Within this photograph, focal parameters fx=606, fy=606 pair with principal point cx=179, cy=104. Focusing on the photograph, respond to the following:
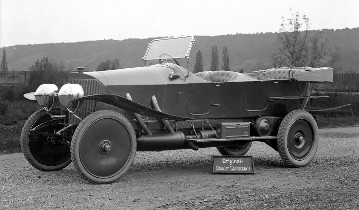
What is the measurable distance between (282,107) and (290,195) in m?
3.85

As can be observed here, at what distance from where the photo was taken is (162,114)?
9.09 metres

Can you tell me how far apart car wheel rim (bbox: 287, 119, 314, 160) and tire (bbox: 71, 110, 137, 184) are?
3432mm

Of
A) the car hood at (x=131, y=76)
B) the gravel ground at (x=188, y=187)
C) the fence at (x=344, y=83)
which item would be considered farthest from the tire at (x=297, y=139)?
the fence at (x=344, y=83)

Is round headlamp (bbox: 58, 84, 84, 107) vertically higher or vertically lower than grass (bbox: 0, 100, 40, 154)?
higher

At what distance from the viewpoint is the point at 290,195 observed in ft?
24.5

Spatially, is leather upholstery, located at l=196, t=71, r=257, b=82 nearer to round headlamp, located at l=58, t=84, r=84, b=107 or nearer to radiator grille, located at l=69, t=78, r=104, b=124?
radiator grille, located at l=69, t=78, r=104, b=124

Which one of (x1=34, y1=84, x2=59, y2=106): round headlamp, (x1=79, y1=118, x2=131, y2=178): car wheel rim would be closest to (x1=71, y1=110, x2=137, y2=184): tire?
(x1=79, y1=118, x2=131, y2=178): car wheel rim

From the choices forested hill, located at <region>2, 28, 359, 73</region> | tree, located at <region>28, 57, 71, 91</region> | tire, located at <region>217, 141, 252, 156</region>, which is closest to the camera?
tire, located at <region>217, 141, 252, 156</region>

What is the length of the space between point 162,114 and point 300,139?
120 inches

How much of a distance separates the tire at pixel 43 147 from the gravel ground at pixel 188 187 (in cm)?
16

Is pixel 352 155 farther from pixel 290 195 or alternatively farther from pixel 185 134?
pixel 290 195

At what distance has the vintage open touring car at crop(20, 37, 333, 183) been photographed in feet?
27.9

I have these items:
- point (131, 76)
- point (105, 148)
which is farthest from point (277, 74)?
point (105, 148)

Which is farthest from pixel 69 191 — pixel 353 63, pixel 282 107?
pixel 353 63
